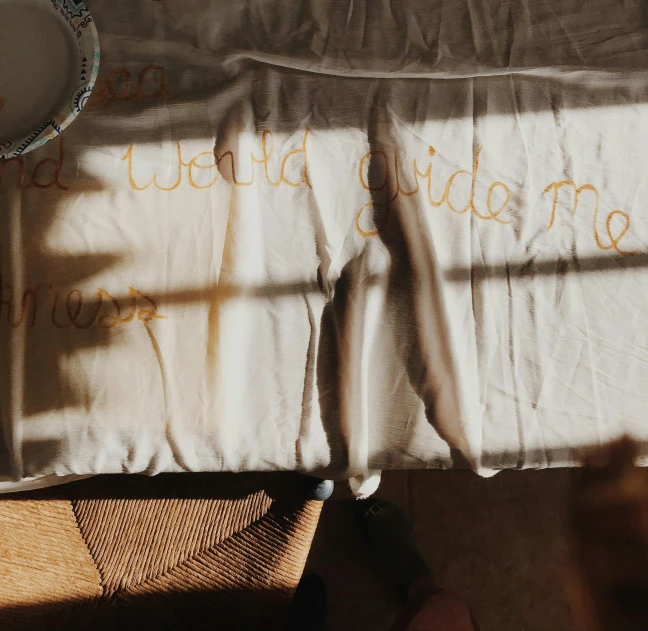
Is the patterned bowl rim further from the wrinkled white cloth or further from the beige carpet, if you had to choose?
the beige carpet

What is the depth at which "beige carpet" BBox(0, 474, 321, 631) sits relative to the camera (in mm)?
720

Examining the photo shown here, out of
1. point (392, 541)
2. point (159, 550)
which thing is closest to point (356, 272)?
point (159, 550)

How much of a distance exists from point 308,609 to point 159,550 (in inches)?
14.1

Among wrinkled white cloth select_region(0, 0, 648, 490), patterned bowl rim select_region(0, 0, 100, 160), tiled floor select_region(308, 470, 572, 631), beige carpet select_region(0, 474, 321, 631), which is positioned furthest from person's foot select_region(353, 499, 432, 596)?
patterned bowl rim select_region(0, 0, 100, 160)

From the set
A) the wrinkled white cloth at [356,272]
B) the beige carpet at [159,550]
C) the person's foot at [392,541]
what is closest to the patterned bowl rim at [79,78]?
the wrinkled white cloth at [356,272]

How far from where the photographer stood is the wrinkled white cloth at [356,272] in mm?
581

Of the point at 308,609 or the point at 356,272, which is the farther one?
the point at 308,609

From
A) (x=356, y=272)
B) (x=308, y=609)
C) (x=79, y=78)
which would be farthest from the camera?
(x=308, y=609)

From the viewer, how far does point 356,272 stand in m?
0.59

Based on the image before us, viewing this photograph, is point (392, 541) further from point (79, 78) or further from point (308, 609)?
point (79, 78)

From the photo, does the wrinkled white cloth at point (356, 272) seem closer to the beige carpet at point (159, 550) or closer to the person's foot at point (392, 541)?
the beige carpet at point (159, 550)

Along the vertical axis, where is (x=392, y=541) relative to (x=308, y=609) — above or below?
above

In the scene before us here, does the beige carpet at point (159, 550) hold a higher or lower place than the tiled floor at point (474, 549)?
higher

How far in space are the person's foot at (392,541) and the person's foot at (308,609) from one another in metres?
0.12
